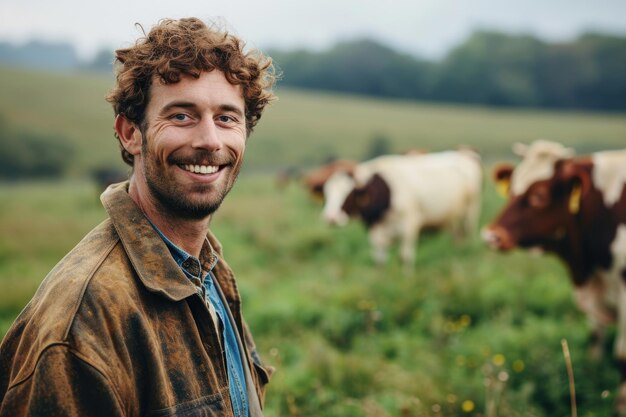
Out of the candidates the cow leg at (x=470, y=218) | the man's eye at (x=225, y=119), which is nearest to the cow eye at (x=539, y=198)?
the man's eye at (x=225, y=119)

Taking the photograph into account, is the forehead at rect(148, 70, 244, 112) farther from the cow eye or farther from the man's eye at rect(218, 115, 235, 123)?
the cow eye

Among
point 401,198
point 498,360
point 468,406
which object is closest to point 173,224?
point 468,406

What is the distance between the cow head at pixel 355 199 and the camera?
9.23m

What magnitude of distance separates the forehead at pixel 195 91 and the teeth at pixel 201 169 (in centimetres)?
22

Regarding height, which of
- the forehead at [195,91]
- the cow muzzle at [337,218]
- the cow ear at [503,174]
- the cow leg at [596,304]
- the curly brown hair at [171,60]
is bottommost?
the cow leg at [596,304]

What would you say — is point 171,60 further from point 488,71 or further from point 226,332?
point 488,71

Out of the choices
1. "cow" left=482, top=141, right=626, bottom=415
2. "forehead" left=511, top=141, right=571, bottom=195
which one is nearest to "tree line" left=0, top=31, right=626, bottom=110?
"forehead" left=511, top=141, right=571, bottom=195

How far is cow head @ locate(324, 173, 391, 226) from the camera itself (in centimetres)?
923

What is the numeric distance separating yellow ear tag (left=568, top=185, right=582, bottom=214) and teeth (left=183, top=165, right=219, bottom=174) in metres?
4.07

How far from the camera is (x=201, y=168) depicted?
1.82 metres

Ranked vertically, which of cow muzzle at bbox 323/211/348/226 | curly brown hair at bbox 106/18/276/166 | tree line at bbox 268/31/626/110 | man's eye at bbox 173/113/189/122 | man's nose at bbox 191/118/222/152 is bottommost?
cow muzzle at bbox 323/211/348/226

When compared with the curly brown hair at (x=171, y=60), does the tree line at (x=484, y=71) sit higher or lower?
higher

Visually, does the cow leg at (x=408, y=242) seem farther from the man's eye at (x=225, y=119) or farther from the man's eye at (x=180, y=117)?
the man's eye at (x=180, y=117)

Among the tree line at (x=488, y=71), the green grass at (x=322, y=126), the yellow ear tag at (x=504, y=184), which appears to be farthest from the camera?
the tree line at (x=488, y=71)
